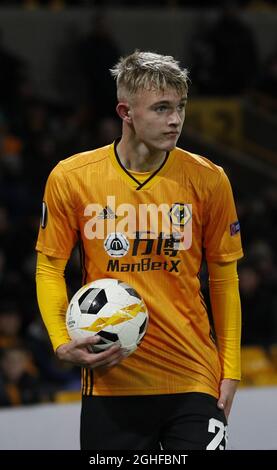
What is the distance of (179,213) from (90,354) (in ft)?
1.90

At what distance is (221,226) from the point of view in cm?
375

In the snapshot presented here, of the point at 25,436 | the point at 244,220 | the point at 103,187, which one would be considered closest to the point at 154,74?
the point at 103,187

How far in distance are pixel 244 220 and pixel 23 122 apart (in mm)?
2255

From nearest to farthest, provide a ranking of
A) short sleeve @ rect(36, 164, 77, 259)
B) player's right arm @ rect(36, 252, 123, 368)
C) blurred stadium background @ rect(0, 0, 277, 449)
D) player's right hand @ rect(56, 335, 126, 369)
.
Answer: player's right hand @ rect(56, 335, 126, 369) < player's right arm @ rect(36, 252, 123, 368) < short sleeve @ rect(36, 164, 77, 259) < blurred stadium background @ rect(0, 0, 277, 449)

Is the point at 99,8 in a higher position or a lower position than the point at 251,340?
higher

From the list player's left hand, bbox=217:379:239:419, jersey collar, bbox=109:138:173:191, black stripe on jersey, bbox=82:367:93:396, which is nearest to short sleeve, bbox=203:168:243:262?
jersey collar, bbox=109:138:173:191

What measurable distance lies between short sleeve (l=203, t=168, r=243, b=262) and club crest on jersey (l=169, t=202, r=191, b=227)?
8 cm

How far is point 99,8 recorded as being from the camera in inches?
478

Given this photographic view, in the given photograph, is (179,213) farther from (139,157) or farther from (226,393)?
(226,393)

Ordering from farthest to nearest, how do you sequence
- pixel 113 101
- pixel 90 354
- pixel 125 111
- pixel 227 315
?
pixel 113 101 → pixel 227 315 → pixel 125 111 → pixel 90 354

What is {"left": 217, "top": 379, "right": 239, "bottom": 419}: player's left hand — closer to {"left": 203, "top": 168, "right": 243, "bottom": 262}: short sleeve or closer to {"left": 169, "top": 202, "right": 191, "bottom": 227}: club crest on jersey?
{"left": 203, "top": 168, "right": 243, "bottom": 262}: short sleeve

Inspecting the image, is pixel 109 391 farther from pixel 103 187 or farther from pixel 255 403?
pixel 255 403

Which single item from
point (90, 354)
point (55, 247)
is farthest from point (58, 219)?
point (90, 354)

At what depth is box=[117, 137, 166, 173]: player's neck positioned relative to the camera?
373 centimetres
